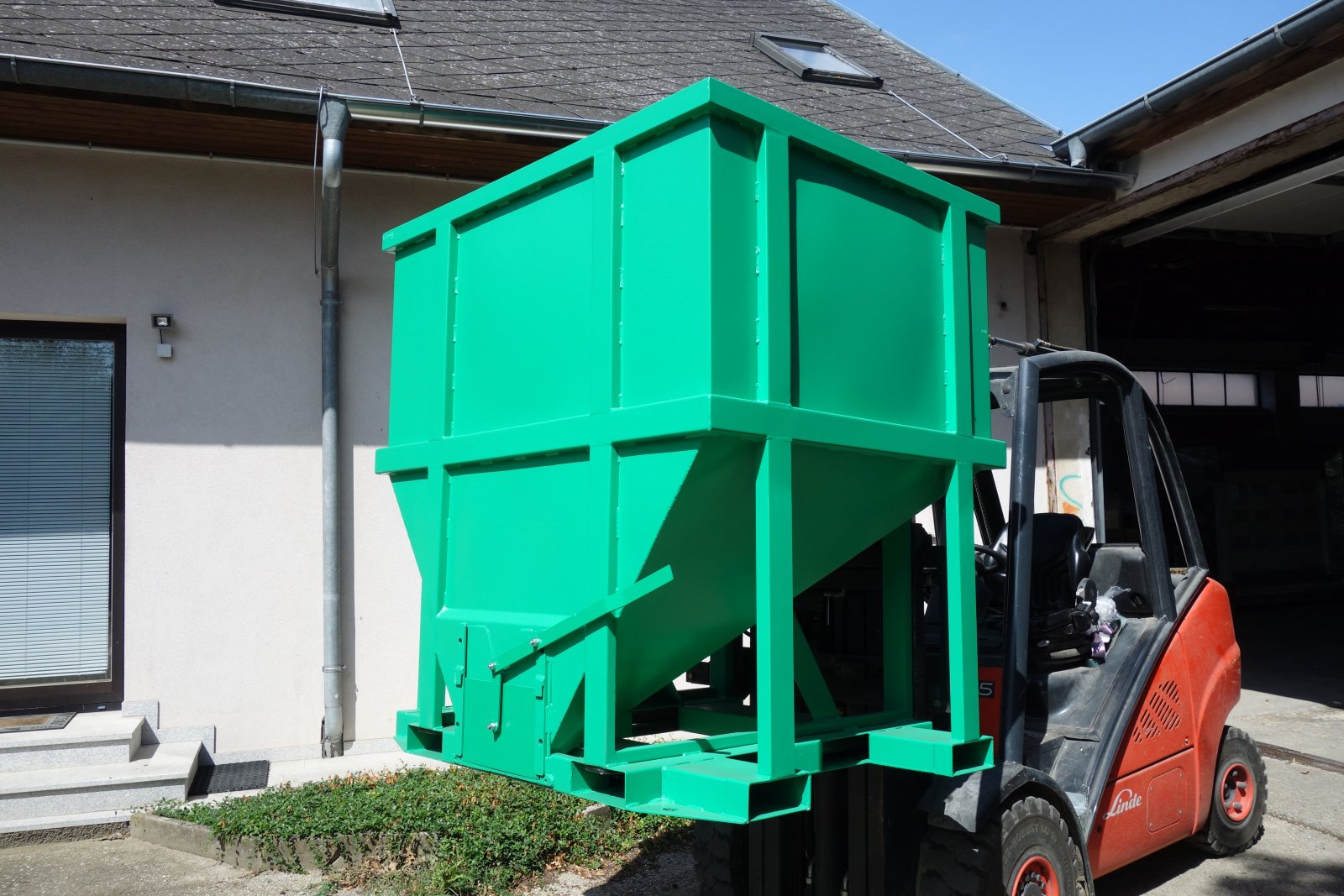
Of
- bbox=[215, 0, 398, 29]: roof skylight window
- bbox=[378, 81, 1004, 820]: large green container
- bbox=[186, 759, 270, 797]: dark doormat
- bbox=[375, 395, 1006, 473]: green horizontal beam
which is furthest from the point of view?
bbox=[215, 0, 398, 29]: roof skylight window

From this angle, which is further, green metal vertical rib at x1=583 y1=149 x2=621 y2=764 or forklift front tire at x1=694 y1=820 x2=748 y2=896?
forklift front tire at x1=694 y1=820 x2=748 y2=896

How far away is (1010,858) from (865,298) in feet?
6.31

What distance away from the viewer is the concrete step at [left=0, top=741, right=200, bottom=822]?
5559mm

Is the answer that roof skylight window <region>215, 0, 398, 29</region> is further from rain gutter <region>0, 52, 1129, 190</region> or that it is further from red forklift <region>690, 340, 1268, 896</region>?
red forklift <region>690, 340, 1268, 896</region>

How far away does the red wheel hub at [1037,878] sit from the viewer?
11.6 feet

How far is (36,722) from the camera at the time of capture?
21.1 feet

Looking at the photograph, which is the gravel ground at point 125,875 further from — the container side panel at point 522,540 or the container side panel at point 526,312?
the container side panel at point 526,312

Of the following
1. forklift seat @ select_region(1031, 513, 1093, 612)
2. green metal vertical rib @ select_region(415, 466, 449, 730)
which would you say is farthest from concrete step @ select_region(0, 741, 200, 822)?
forklift seat @ select_region(1031, 513, 1093, 612)

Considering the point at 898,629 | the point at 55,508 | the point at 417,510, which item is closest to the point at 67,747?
the point at 55,508

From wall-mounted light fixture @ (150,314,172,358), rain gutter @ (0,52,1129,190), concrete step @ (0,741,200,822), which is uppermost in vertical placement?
rain gutter @ (0,52,1129,190)

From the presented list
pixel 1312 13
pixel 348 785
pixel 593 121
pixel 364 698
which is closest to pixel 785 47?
pixel 593 121

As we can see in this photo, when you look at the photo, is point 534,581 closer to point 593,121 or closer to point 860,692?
point 860,692

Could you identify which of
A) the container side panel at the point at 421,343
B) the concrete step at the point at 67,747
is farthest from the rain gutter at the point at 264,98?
the concrete step at the point at 67,747

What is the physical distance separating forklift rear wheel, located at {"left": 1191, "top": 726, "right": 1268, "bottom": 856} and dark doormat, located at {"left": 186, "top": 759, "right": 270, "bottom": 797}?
203 inches
